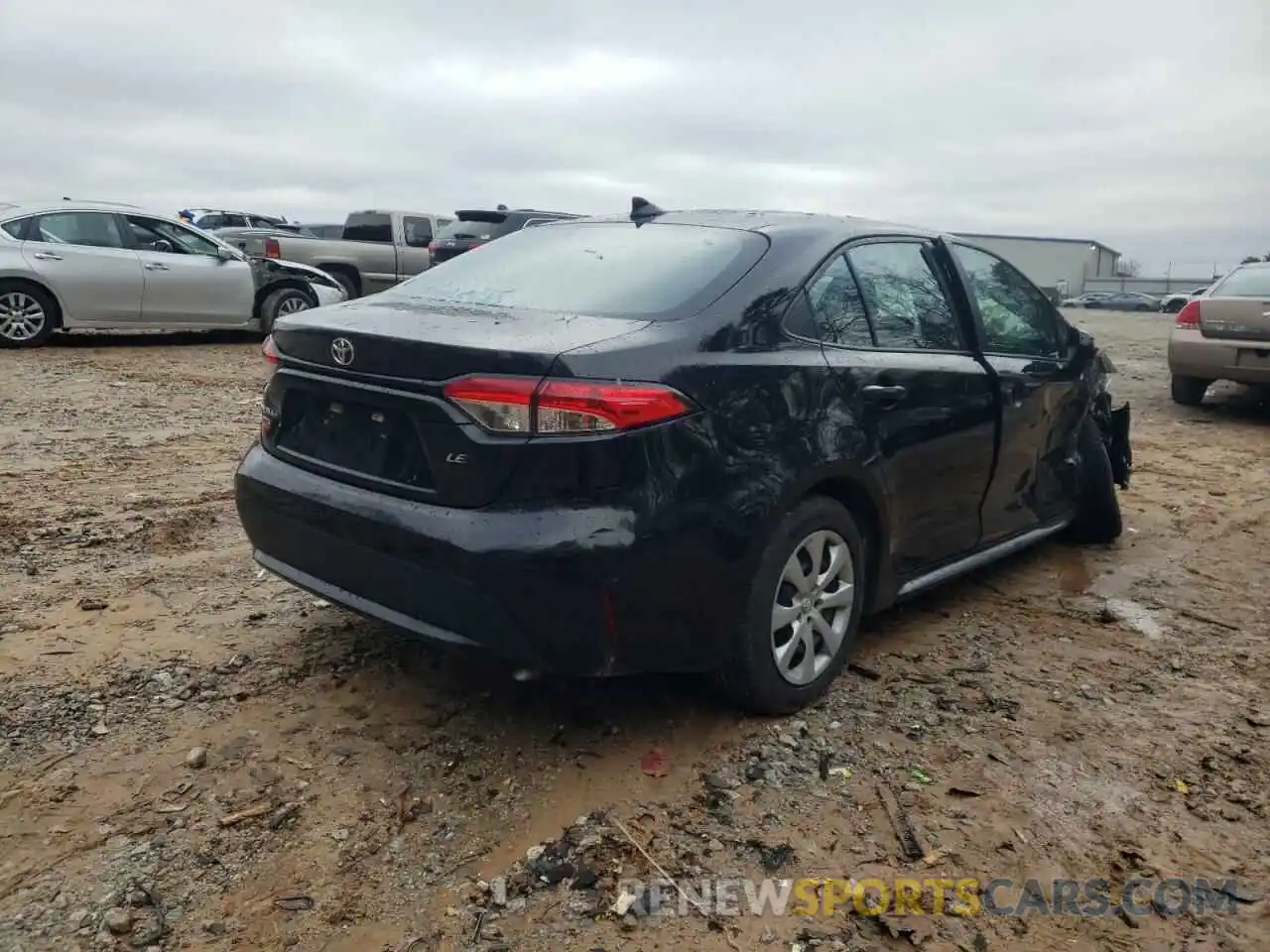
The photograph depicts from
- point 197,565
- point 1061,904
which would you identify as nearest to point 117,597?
point 197,565

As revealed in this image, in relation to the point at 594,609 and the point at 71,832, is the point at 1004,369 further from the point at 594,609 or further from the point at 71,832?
the point at 71,832

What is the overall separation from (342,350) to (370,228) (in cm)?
1425

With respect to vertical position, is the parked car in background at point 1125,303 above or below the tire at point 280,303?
below

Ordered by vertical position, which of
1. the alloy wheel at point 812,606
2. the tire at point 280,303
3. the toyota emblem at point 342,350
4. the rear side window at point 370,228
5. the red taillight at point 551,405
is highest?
the rear side window at point 370,228

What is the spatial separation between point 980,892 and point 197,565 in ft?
11.2

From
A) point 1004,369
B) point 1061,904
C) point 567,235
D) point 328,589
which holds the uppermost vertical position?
point 567,235

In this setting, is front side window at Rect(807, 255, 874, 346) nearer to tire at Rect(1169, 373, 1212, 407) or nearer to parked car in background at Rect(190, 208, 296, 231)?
tire at Rect(1169, 373, 1212, 407)

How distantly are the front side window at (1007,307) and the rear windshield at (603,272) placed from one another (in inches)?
50.9

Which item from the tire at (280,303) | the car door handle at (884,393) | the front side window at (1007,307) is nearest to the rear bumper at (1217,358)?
the front side window at (1007,307)

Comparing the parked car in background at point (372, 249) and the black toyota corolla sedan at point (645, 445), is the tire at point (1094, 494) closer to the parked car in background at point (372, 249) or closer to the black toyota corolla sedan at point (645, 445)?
the black toyota corolla sedan at point (645, 445)

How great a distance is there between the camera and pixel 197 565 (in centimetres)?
445

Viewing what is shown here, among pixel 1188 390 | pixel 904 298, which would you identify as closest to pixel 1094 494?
pixel 904 298

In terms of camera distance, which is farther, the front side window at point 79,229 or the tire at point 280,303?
the tire at point 280,303

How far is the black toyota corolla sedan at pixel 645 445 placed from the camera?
8.79ft
